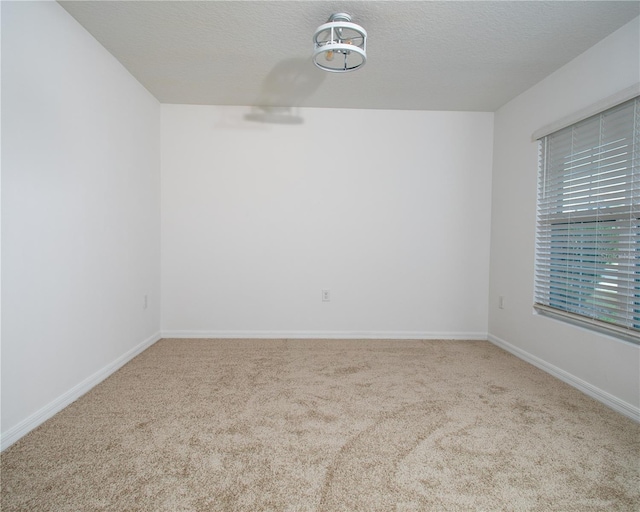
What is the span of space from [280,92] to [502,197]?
2.32 m

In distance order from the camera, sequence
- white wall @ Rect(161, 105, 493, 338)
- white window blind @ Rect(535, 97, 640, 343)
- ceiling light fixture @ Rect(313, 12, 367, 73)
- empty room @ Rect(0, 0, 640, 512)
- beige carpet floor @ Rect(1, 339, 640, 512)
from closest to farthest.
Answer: beige carpet floor @ Rect(1, 339, 640, 512)
empty room @ Rect(0, 0, 640, 512)
ceiling light fixture @ Rect(313, 12, 367, 73)
white window blind @ Rect(535, 97, 640, 343)
white wall @ Rect(161, 105, 493, 338)

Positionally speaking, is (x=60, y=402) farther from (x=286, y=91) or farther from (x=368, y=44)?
(x=368, y=44)

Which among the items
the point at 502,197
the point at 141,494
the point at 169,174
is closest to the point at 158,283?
the point at 169,174

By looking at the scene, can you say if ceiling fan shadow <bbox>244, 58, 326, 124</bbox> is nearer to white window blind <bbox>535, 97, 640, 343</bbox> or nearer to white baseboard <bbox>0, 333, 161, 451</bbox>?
white window blind <bbox>535, 97, 640, 343</bbox>

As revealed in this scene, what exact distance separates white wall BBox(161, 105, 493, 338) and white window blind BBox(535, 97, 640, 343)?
2.77ft

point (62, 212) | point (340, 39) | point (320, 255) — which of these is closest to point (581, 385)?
point (320, 255)

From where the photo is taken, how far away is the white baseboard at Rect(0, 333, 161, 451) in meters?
1.60

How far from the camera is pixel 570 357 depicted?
7.88 feet

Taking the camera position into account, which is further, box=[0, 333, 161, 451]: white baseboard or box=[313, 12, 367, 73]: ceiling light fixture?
box=[313, 12, 367, 73]: ceiling light fixture

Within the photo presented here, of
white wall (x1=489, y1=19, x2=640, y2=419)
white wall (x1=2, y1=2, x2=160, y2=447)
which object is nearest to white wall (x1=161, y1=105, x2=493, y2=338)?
white wall (x1=489, y1=19, x2=640, y2=419)

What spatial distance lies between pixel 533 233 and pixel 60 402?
11.6ft

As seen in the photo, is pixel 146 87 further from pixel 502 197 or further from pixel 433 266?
pixel 502 197

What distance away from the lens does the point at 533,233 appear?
284cm

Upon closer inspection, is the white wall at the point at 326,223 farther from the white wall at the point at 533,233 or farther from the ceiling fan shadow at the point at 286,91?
the white wall at the point at 533,233
